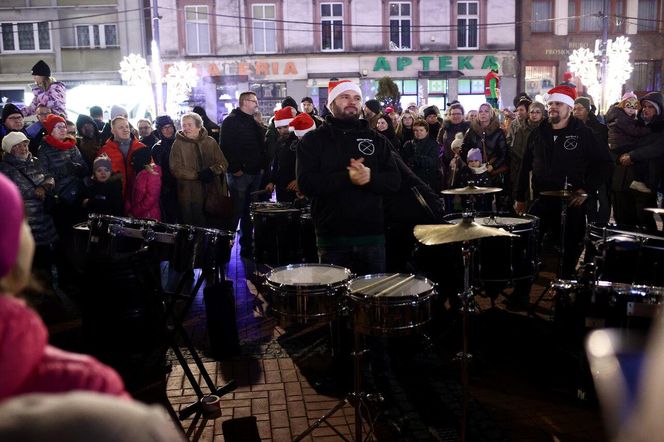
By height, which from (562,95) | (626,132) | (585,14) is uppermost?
(585,14)

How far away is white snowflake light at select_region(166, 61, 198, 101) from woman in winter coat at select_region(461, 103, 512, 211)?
20.0 metres

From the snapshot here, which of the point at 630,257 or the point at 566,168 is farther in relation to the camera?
the point at 566,168

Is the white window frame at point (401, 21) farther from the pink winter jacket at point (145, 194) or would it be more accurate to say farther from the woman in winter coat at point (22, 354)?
the woman in winter coat at point (22, 354)

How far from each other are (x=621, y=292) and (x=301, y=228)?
384 cm

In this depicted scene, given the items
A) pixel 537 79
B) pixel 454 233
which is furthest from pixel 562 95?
pixel 537 79

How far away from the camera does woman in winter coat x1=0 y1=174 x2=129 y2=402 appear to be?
3.81 ft

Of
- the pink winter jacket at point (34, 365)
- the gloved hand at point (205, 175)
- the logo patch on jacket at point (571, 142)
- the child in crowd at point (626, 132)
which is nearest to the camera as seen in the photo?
the pink winter jacket at point (34, 365)

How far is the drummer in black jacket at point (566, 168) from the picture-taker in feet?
21.1

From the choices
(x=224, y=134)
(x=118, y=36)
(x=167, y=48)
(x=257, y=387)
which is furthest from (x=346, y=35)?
(x=257, y=387)

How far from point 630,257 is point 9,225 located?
4252 millimetres

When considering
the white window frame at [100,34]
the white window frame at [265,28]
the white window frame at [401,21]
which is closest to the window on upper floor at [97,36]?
the white window frame at [100,34]

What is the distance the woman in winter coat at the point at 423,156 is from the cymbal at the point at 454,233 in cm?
509

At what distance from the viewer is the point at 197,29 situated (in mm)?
29828

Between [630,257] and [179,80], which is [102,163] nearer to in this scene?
[630,257]
